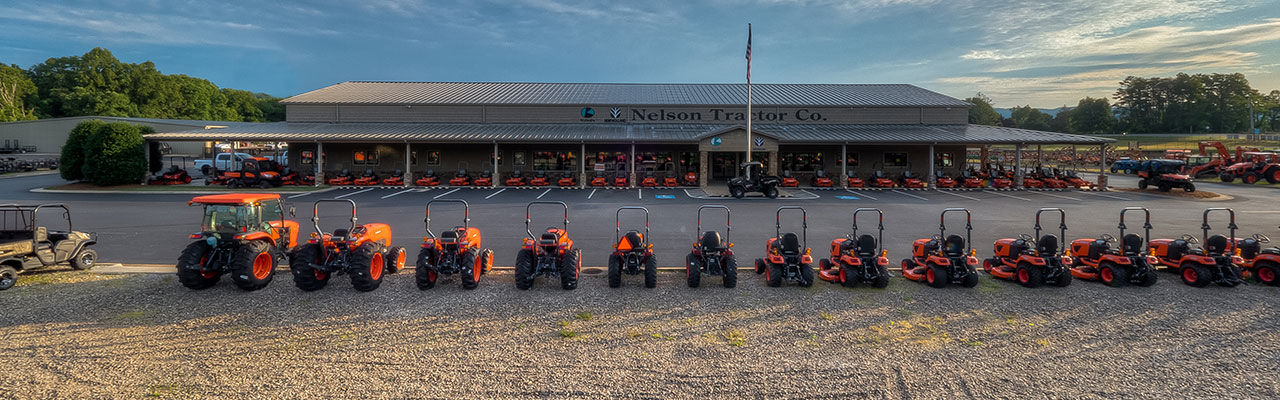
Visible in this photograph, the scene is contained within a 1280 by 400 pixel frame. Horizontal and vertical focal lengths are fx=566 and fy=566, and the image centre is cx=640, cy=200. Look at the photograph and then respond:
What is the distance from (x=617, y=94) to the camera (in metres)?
38.1

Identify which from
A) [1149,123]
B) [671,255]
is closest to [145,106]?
[671,255]

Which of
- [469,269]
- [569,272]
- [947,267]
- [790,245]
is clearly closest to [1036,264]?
[947,267]

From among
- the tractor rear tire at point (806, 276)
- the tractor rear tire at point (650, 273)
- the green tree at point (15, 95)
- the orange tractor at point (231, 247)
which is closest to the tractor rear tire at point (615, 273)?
the tractor rear tire at point (650, 273)

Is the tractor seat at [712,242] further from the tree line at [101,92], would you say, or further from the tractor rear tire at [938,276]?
the tree line at [101,92]

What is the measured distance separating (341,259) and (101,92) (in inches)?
3737

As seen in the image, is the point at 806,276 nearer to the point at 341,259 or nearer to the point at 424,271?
the point at 424,271

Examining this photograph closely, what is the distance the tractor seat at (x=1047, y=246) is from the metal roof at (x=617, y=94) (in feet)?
92.4

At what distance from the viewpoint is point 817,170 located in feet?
108

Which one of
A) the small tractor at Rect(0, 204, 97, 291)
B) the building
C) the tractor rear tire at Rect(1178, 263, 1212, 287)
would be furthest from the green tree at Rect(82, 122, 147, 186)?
the tractor rear tire at Rect(1178, 263, 1212, 287)

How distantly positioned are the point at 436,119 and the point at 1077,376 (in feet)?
113

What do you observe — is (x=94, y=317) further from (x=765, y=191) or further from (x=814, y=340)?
(x=765, y=191)

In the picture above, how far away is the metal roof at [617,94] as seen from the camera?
35656 mm

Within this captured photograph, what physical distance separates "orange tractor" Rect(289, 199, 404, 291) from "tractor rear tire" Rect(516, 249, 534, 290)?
6.45 feet

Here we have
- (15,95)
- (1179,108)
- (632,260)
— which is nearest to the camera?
(632,260)
